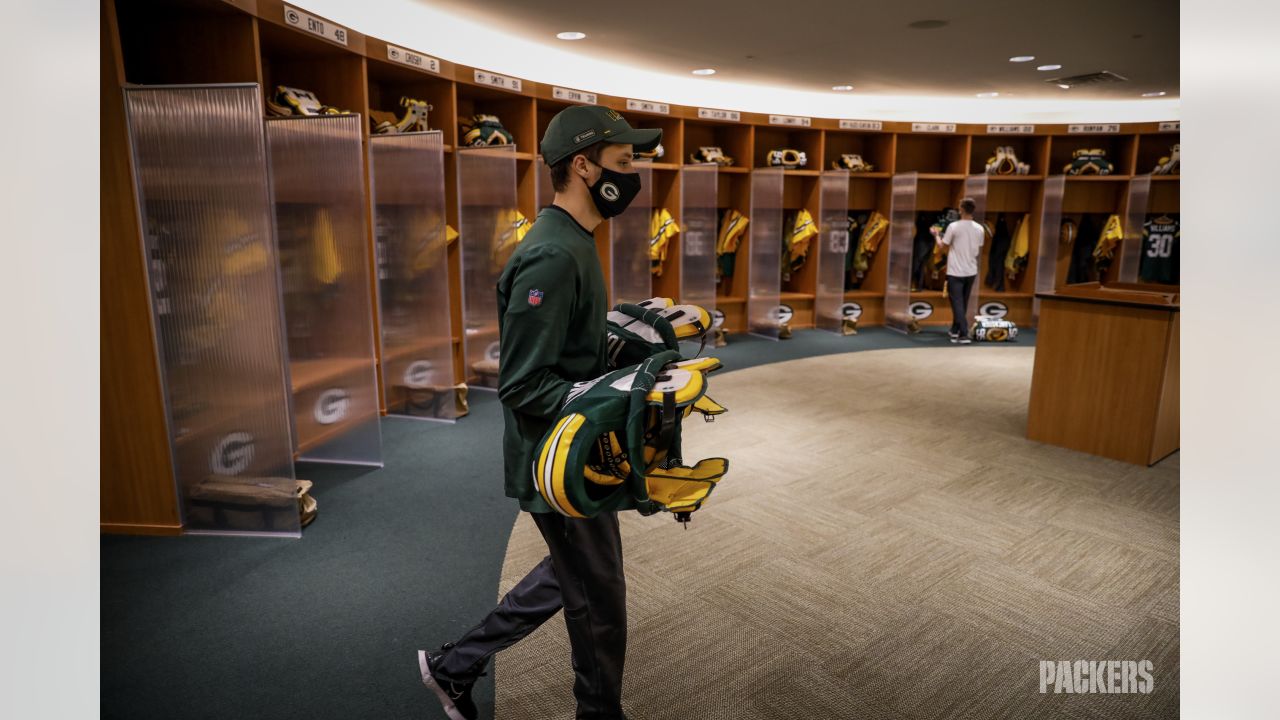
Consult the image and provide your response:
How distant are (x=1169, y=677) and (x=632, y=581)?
1706mm

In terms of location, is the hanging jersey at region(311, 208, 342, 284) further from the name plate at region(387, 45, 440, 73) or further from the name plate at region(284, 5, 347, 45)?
the name plate at region(387, 45, 440, 73)

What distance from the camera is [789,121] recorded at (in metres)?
8.24

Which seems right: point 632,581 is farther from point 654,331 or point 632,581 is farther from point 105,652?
point 105,652

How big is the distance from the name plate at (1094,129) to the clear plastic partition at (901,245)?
224 cm

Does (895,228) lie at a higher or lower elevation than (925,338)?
higher

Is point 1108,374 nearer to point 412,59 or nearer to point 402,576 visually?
point 402,576

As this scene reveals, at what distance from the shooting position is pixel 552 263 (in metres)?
1.57

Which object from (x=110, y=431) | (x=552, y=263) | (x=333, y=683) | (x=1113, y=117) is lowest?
(x=333, y=683)

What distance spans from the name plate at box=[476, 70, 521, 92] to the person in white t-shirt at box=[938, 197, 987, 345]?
15.7 feet

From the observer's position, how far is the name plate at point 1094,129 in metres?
8.97

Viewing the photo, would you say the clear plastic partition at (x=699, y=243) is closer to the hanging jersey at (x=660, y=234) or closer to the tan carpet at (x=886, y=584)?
the hanging jersey at (x=660, y=234)

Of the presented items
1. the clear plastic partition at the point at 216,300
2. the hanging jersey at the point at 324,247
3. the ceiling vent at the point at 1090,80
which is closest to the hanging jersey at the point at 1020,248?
the ceiling vent at the point at 1090,80

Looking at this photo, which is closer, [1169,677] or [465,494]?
[1169,677]

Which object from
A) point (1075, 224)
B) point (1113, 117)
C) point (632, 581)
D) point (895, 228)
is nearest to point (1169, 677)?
point (632, 581)
